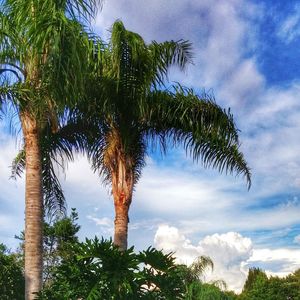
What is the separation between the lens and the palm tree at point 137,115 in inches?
663

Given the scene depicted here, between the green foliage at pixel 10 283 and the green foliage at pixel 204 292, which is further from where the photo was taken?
the green foliage at pixel 204 292

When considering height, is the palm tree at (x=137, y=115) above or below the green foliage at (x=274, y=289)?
above

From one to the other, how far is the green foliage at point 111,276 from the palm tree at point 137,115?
5.50 m

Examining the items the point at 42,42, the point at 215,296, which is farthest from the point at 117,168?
the point at 215,296

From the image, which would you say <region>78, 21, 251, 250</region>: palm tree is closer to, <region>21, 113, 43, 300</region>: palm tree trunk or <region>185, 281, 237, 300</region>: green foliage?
<region>21, 113, 43, 300</region>: palm tree trunk

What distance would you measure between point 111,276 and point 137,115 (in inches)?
296

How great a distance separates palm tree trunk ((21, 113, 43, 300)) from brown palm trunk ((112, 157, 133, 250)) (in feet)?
9.71

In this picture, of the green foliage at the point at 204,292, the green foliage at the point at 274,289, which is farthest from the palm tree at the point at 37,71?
the green foliage at the point at 274,289

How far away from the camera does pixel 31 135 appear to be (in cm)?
1438

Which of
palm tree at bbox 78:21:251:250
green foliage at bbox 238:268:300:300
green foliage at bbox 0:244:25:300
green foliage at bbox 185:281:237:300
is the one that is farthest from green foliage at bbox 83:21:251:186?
green foliage at bbox 238:268:300:300

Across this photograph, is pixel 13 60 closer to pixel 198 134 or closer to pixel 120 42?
pixel 120 42

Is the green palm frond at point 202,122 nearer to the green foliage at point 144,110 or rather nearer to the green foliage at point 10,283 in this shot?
the green foliage at point 144,110

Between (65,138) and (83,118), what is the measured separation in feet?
4.04

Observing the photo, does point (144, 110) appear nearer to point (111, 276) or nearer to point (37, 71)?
point (37, 71)
